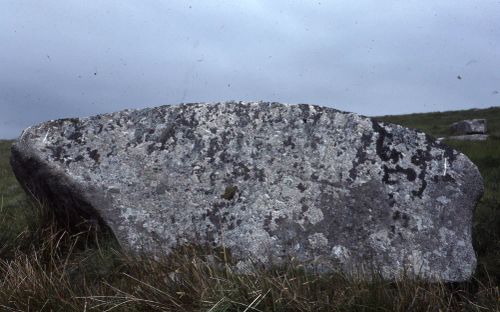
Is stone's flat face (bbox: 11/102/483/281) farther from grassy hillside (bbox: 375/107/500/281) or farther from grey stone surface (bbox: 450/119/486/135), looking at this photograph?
grey stone surface (bbox: 450/119/486/135)

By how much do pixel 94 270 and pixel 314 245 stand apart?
1422 mm

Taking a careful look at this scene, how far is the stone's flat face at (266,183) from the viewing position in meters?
4.42

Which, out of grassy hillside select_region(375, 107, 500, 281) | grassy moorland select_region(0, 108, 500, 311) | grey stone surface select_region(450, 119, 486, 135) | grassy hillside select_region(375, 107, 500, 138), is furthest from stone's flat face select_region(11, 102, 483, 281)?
grassy hillside select_region(375, 107, 500, 138)

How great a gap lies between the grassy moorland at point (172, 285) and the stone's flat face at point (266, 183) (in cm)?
23

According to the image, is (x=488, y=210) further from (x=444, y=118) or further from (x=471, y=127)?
(x=444, y=118)

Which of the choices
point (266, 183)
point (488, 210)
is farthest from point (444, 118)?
point (266, 183)

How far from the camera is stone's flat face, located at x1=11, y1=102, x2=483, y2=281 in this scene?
4.42 m

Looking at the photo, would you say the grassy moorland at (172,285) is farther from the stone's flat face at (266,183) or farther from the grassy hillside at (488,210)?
the stone's flat face at (266,183)

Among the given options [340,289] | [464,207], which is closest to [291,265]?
[340,289]

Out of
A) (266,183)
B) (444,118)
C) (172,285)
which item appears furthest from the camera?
(444,118)

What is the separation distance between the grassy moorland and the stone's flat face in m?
0.23

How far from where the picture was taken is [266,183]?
471 cm

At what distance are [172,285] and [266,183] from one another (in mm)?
1437

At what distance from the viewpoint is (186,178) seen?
15.8 ft
